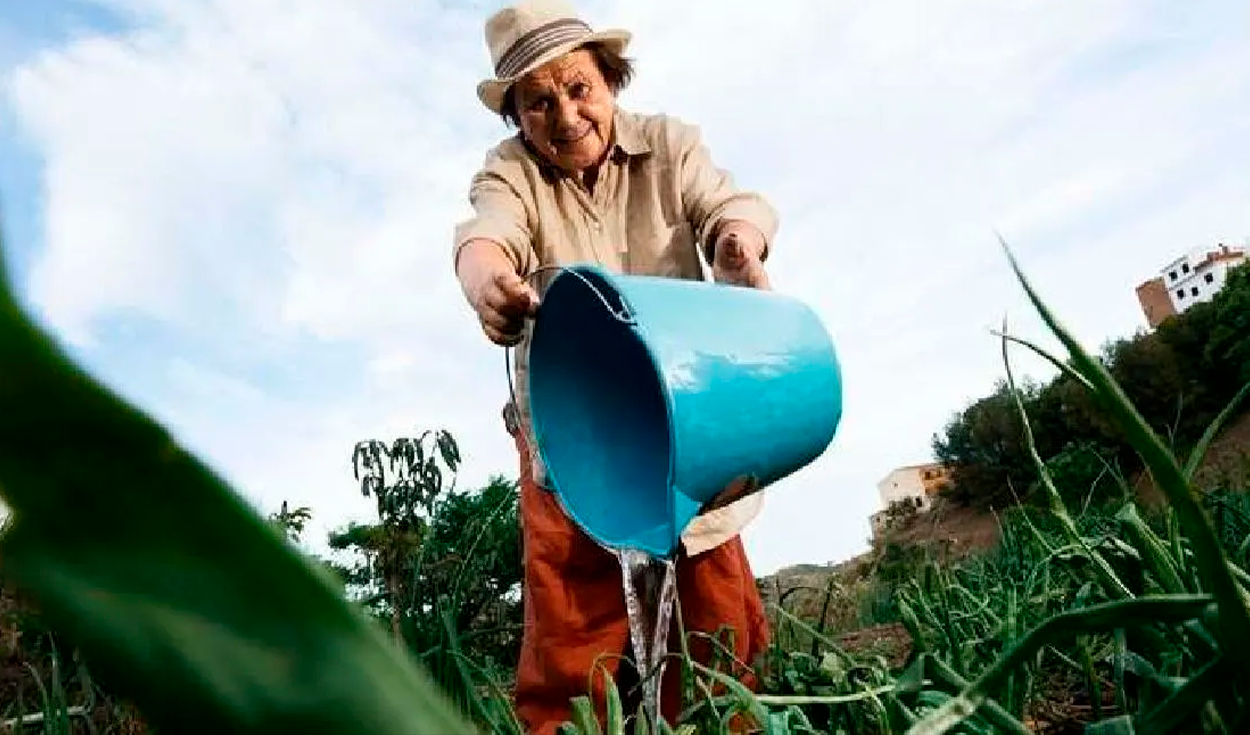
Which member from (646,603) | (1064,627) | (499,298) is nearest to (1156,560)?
(1064,627)

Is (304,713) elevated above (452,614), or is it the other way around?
(452,614)

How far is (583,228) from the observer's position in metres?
2.20

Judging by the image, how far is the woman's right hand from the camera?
1.66 m

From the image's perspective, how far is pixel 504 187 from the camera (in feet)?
7.03

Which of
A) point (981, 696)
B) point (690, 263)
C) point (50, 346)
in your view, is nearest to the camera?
point (50, 346)

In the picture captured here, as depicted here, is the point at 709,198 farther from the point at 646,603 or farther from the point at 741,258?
the point at 646,603

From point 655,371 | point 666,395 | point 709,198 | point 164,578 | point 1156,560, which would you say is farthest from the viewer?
point 709,198

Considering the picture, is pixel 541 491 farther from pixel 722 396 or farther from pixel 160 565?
pixel 160 565

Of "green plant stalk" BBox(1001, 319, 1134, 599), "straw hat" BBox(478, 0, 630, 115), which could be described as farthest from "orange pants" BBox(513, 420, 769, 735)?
"green plant stalk" BBox(1001, 319, 1134, 599)

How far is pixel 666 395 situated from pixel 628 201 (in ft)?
2.85

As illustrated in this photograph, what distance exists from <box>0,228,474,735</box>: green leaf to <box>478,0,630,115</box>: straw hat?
199cm

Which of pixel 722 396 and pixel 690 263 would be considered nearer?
pixel 722 396

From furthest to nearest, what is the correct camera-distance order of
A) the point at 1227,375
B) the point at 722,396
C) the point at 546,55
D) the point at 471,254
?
the point at 1227,375
the point at 546,55
the point at 471,254
the point at 722,396

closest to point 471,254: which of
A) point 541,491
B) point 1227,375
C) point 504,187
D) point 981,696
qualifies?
point 504,187
